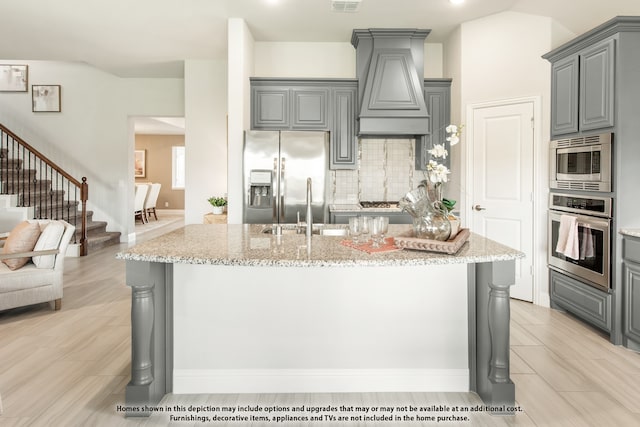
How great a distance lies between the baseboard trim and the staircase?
17.0 feet

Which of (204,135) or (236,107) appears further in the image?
(204,135)

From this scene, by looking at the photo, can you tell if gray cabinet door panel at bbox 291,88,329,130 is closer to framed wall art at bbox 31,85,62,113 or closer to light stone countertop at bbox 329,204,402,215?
light stone countertop at bbox 329,204,402,215

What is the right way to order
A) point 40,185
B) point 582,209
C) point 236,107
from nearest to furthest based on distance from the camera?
point 582,209
point 236,107
point 40,185

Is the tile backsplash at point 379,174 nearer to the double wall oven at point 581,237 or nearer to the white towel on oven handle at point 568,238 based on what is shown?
the double wall oven at point 581,237

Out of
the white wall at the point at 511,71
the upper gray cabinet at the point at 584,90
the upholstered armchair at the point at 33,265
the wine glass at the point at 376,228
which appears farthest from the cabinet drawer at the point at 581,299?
the upholstered armchair at the point at 33,265

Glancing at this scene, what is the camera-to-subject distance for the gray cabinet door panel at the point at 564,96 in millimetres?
3650

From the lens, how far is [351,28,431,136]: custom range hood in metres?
4.88

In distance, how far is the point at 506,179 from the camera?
4.41 metres

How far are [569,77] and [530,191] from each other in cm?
106

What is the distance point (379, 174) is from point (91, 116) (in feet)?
16.9

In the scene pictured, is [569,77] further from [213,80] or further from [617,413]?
[213,80]

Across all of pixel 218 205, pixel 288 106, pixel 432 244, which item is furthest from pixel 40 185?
pixel 432 244

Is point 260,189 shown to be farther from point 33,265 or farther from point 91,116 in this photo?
point 91,116

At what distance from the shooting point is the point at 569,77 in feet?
12.2
